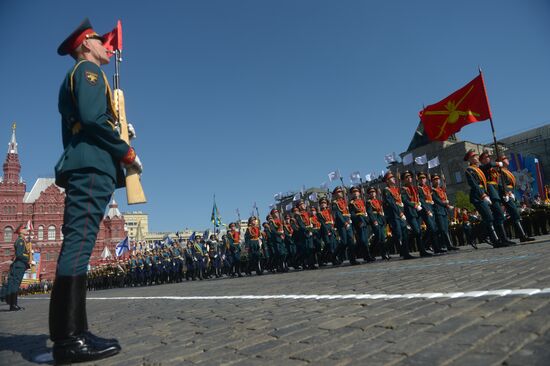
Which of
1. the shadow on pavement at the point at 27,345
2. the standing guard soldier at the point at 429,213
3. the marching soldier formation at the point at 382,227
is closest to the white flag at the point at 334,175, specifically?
the marching soldier formation at the point at 382,227

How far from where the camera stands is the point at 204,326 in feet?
11.5

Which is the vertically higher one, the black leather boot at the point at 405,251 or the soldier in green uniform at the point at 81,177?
the soldier in green uniform at the point at 81,177

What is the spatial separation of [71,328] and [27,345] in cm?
169

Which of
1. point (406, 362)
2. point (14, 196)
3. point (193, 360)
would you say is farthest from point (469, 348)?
point (14, 196)

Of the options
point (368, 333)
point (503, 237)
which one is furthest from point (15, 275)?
point (503, 237)

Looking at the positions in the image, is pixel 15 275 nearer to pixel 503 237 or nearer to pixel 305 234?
pixel 305 234

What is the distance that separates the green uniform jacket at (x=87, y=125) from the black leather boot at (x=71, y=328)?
2.88ft

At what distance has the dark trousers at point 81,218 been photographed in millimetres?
2707

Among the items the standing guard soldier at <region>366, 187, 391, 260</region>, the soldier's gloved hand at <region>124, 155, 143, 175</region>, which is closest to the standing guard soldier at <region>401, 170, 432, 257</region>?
the standing guard soldier at <region>366, 187, 391, 260</region>

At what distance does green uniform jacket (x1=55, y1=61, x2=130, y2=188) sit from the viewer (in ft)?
9.52

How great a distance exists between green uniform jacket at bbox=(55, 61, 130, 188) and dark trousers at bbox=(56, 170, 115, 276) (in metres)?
0.10

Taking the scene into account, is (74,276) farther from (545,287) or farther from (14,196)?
(14,196)

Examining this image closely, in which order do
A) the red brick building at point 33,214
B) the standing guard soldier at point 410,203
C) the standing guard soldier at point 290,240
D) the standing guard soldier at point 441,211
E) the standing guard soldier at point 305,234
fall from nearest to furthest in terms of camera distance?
the standing guard soldier at point 410,203, the standing guard soldier at point 441,211, the standing guard soldier at point 305,234, the standing guard soldier at point 290,240, the red brick building at point 33,214

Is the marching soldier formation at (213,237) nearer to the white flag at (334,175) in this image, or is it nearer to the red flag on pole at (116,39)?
the red flag on pole at (116,39)
